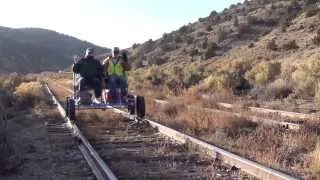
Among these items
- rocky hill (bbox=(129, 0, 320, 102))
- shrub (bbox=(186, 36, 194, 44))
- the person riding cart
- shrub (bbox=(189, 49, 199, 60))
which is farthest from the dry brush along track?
shrub (bbox=(186, 36, 194, 44))

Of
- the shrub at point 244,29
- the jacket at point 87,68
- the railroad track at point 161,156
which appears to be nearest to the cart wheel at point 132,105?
the jacket at point 87,68

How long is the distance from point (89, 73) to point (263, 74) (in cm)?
1689

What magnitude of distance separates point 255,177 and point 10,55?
14787 centimetres

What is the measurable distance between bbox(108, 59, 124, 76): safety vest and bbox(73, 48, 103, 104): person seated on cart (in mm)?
398

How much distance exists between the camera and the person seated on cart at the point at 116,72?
20.8 metres

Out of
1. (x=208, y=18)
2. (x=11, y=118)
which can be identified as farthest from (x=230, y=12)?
(x=11, y=118)

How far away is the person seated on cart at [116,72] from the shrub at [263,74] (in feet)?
46.0

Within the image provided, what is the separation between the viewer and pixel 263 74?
117ft

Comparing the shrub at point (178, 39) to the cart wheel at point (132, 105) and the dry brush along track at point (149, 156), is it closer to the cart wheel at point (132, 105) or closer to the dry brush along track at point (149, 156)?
the cart wheel at point (132, 105)

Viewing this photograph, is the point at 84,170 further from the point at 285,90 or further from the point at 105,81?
the point at 285,90

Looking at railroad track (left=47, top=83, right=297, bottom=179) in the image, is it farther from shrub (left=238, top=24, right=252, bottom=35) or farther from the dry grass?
shrub (left=238, top=24, right=252, bottom=35)

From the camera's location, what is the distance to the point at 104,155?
1341 cm

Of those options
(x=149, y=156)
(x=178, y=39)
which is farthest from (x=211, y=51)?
(x=149, y=156)

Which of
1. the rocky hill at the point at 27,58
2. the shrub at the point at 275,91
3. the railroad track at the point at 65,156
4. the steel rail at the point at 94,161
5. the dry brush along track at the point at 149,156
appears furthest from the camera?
the rocky hill at the point at 27,58
